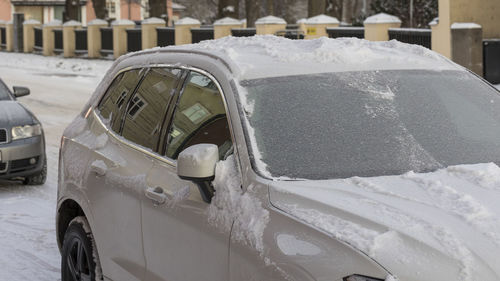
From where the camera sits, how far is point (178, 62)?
4.99m

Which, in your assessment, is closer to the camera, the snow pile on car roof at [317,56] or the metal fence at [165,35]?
the snow pile on car roof at [317,56]

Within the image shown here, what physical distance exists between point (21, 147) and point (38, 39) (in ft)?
148

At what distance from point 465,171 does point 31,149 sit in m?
7.38

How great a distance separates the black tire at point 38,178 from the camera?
425 inches

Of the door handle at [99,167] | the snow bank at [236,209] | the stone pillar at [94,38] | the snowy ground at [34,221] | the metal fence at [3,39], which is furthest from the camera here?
the metal fence at [3,39]

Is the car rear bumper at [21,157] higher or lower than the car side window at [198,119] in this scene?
lower

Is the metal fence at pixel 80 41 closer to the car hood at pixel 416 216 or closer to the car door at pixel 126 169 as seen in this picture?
the car door at pixel 126 169

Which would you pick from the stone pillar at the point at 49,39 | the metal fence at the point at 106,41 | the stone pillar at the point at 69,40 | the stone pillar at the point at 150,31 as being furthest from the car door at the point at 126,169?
the stone pillar at the point at 49,39

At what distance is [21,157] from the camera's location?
1045 cm

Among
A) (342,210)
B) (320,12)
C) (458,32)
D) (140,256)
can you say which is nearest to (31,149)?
(140,256)

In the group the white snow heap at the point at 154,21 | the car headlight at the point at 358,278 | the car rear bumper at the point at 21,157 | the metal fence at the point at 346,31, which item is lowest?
the car rear bumper at the point at 21,157

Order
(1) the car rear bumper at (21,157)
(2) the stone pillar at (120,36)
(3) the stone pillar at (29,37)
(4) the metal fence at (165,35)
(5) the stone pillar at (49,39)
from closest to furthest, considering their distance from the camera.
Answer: (1) the car rear bumper at (21,157)
(4) the metal fence at (165,35)
(2) the stone pillar at (120,36)
(5) the stone pillar at (49,39)
(3) the stone pillar at (29,37)

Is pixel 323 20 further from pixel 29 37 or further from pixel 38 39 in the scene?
pixel 29 37

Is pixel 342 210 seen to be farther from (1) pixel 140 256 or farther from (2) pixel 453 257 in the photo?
(1) pixel 140 256
